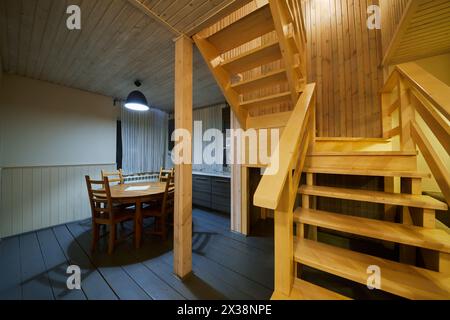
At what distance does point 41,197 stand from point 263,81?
3997 mm

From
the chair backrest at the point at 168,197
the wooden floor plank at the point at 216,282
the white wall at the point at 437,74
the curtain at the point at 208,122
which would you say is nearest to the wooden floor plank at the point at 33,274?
Answer: the wooden floor plank at the point at 216,282

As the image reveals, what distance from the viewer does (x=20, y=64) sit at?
8.07ft

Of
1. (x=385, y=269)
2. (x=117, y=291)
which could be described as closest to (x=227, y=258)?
(x=117, y=291)

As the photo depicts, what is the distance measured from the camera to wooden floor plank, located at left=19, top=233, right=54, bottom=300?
1488 millimetres

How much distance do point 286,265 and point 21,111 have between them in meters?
4.30

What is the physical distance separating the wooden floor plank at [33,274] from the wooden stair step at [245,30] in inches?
112

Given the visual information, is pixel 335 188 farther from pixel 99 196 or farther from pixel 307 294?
pixel 99 196

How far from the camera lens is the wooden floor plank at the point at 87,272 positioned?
149 cm

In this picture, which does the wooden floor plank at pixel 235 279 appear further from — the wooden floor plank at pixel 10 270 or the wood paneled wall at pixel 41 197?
the wood paneled wall at pixel 41 197

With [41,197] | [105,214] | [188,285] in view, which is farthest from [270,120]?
[41,197]

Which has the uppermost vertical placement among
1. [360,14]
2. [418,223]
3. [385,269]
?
[360,14]

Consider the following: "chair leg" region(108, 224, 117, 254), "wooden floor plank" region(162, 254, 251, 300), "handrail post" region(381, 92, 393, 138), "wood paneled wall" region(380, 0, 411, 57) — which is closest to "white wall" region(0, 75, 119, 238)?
"chair leg" region(108, 224, 117, 254)

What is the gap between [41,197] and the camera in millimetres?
2922
